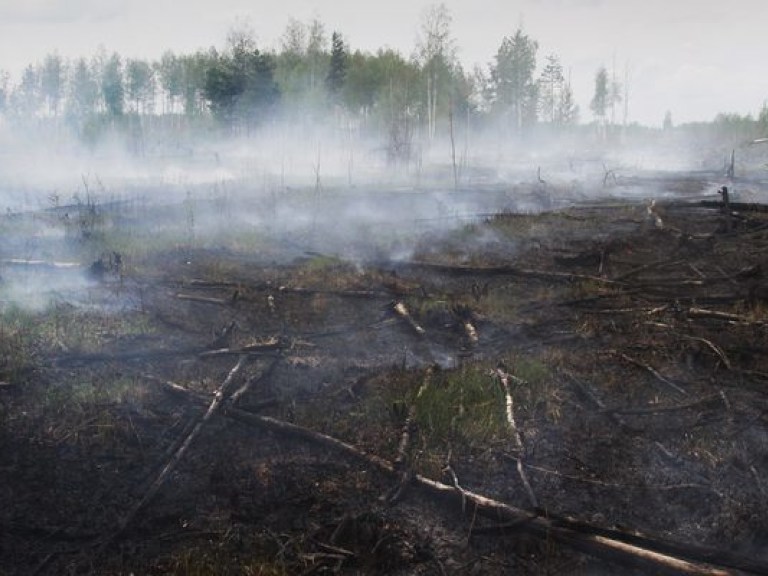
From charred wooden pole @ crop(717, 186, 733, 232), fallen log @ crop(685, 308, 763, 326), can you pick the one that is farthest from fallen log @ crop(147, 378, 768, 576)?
charred wooden pole @ crop(717, 186, 733, 232)

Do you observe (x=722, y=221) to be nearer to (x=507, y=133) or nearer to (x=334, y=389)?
(x=334, y=389)

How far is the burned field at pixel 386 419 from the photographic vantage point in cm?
411

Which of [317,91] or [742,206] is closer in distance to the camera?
[742,206]

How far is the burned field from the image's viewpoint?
4109 millimetres

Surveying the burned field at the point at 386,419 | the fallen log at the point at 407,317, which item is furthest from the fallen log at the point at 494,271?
the fallen log at the point at 407,317

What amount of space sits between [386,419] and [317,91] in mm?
43187

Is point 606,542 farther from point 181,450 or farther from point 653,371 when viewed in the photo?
point 181,450

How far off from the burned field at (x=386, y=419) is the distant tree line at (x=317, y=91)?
69.2ft

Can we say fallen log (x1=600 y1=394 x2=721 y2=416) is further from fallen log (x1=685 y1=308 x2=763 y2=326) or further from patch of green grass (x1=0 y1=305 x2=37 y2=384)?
patch of green grass (x1=0 y1=305 x2=37 y2=384)

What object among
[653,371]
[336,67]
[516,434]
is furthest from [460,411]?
[336,67]

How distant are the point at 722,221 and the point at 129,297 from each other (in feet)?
42.8

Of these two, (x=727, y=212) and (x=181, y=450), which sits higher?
(x=727, y=212)

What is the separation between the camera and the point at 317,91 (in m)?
45.1

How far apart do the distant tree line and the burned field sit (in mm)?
21083
